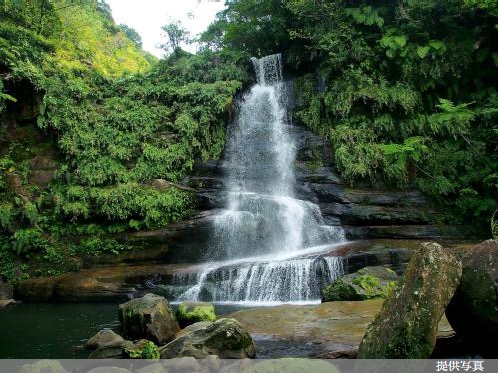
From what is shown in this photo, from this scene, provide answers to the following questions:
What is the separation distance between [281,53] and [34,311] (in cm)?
1535

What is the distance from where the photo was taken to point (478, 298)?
409 centimetres

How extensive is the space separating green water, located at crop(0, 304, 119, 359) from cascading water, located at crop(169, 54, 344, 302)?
96.7 inches

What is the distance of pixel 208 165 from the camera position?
51.9 ft

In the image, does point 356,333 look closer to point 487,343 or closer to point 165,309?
point 487,343

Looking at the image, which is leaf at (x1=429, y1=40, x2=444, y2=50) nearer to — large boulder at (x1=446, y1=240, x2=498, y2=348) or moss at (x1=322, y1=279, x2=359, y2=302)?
moss at (x1=322, y1=279, x2=359, y2=302)

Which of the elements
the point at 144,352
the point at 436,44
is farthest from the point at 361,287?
the point at 436,44

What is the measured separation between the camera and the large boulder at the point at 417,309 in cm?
372

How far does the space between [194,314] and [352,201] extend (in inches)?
305

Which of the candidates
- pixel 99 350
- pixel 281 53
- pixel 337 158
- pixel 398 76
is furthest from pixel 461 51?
pixel 99 350

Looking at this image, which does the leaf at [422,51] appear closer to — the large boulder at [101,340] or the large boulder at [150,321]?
the large boulder at [150,321]

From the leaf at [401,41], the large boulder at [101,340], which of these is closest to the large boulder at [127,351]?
the large boulder at [101,340]

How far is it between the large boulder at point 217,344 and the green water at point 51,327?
67.7 inches

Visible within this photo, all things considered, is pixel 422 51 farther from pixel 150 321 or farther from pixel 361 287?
pixel 150 321

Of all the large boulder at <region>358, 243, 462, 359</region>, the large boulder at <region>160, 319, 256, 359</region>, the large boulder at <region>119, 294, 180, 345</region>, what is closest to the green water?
the large boulder at <region>119, 294, 180, 345</region>
